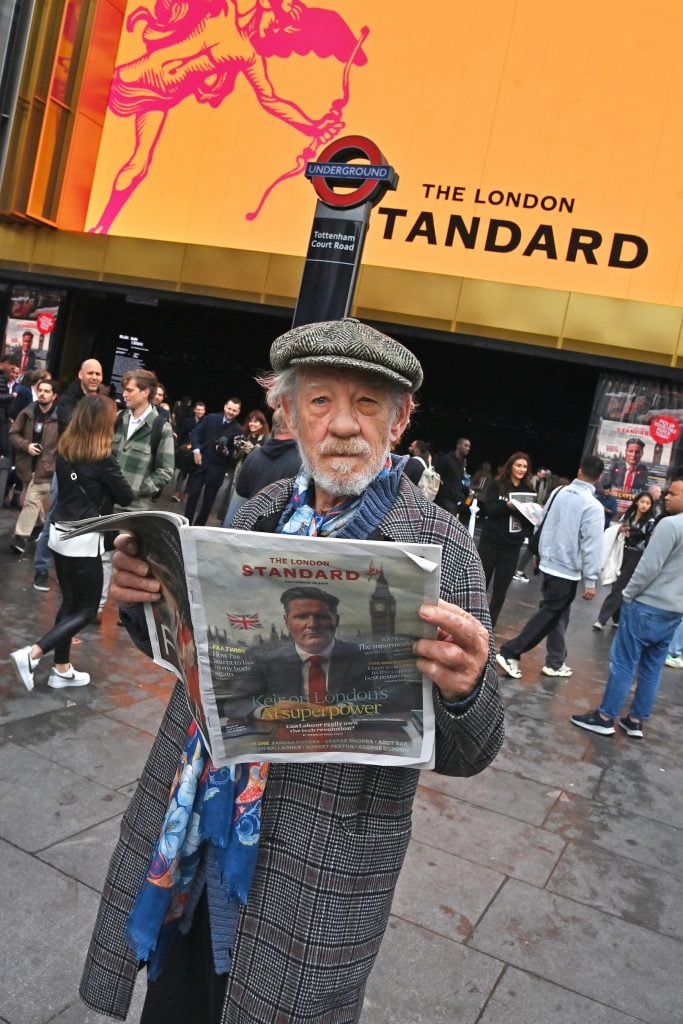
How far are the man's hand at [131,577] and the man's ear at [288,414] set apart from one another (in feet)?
1.54

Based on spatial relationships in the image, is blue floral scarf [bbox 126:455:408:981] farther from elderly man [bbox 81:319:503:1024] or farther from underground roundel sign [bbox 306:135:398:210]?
underground roundel sign [bbox 306:135:398:210]

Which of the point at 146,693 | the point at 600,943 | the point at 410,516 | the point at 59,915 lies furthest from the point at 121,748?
the point at 410,516

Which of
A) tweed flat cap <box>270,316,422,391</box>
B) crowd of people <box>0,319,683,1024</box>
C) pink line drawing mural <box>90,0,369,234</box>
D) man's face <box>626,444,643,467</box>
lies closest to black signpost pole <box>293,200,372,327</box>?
crowd of people <box>0,319,683,1024</box>

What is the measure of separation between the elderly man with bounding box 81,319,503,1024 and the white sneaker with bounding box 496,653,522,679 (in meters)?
5.45

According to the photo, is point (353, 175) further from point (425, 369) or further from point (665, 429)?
point (425, 369)

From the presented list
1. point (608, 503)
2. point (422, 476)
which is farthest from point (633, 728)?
point (608, 503)

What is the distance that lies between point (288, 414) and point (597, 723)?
4814mm

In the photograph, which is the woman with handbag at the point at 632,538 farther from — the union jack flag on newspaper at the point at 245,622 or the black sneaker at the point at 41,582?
the union jack flag on newspaper at the point at 245,622

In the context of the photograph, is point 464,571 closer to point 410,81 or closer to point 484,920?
point 484,920

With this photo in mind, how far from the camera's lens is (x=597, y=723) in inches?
235

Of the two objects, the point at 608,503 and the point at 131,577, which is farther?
the point at 608,503

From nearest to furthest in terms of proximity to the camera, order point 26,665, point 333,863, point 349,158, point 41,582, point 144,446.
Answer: point 333,863
point 26,665
point 144,446
point 41,582
point 349,158

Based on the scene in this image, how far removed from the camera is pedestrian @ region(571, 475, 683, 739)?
18.1ft

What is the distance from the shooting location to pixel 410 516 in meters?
1.75
